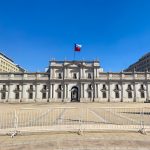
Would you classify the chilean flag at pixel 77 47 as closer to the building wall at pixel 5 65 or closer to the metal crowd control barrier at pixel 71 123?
the metal crowd control barrier at pixel 71 123

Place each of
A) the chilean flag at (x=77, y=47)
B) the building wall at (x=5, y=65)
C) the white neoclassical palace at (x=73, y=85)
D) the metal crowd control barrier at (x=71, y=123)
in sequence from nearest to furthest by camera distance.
→ the metal crowd control barrier at (x=71, y=123)
the chilean flag at (x=77, y=47)
the white neoclassical palace at (x=73, y=85)
the building wall at (x=5, y=65)

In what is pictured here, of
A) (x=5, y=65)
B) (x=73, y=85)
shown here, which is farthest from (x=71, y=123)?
(x=5, y=65)

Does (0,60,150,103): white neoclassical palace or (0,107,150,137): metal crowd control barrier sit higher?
(0,60,150,103): white neoclassical palace

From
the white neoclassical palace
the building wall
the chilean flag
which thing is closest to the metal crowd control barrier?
the chilean flag

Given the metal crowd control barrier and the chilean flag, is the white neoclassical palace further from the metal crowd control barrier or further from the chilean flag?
the metal crowd control barrier

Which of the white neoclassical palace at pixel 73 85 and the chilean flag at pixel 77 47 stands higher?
the chilean flag at pixel 77 47

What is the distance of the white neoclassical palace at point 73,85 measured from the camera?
58.6m

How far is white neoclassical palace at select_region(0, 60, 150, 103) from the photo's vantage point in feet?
192

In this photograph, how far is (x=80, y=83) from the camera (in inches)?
2345

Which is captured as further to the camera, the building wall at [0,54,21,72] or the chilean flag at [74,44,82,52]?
the building wall at [0,54,21,72]

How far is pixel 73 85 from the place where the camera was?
59656 mm

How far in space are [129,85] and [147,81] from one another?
19.0 ft

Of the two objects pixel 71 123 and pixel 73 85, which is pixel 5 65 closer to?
pixel 73 85

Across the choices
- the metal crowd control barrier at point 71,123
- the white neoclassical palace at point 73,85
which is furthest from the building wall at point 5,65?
the metal crowd control barrier at point 71,123
